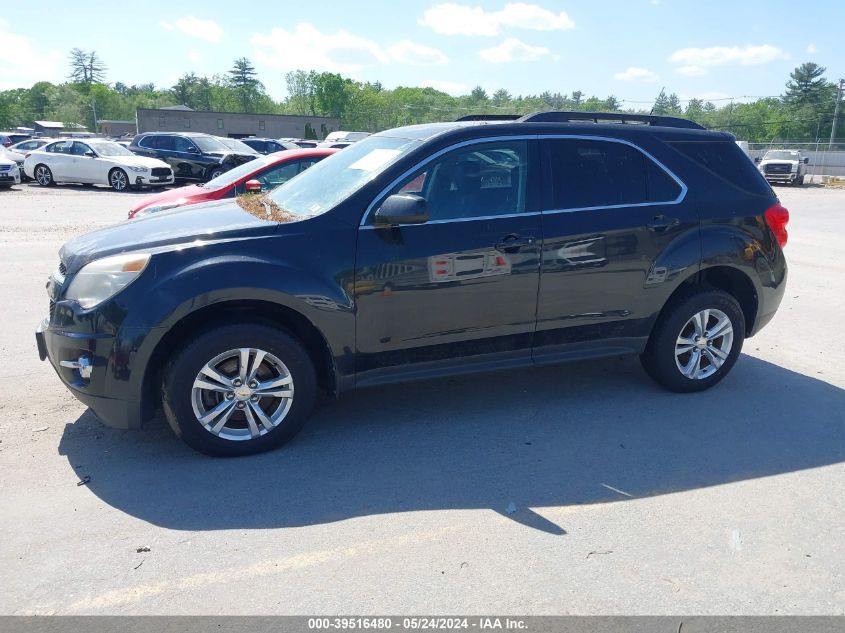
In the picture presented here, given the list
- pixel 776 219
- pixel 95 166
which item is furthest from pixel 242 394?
pixel 95 166

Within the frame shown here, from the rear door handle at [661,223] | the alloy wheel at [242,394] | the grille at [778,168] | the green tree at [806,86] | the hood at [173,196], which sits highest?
the green tree at [806,86]

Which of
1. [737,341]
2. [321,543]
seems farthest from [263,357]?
[737,341]

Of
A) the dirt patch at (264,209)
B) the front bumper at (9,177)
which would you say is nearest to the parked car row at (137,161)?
the front bumper at (9,177)

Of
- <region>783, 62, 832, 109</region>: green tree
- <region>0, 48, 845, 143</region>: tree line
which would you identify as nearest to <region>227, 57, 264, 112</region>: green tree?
<region>0, 48, 845, 143</region>: tree line

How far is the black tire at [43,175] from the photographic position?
22.6m

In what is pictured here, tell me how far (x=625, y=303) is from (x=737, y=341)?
3.53 feet

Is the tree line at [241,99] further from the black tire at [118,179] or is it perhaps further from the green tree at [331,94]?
the black tire at [118,179]

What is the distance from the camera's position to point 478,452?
4.19 metres

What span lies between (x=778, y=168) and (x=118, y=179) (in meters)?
28.6

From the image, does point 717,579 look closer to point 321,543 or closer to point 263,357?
point 321,543

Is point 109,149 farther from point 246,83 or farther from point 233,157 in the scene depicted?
point 246,83

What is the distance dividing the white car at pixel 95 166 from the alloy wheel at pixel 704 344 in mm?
19577

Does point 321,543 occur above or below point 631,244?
below
